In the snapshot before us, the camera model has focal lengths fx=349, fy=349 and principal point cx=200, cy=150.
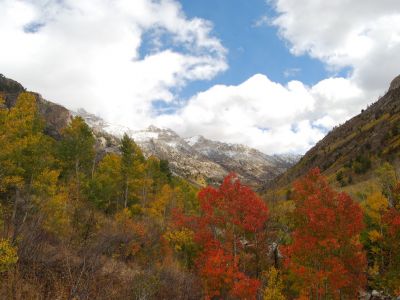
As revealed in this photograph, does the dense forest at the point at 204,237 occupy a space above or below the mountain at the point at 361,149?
below

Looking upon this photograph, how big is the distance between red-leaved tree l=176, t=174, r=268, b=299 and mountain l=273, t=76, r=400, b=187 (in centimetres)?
7782

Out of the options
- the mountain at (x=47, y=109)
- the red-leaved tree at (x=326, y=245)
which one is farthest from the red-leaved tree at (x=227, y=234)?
the mountain at (x=47, y=109)

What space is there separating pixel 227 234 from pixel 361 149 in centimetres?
11610

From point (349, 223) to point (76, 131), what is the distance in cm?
3427

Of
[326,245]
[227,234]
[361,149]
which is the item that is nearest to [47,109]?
[227,234]

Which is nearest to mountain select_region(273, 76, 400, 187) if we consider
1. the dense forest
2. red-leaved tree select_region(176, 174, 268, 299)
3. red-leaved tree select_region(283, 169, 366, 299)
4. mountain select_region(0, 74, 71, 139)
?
the dense forest

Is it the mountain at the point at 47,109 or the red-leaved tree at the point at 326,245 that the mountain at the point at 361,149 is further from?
the mountain at the point at 47,109

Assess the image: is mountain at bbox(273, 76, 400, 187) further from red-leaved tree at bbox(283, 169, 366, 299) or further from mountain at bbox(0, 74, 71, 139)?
mountain at bbox(0, 74, 71, 139)

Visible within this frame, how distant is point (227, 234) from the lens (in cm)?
3098

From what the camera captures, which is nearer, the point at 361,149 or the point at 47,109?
the point at 47,109

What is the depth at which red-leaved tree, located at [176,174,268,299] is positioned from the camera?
2873 centimetres

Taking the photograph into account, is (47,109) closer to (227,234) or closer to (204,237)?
(204,237)

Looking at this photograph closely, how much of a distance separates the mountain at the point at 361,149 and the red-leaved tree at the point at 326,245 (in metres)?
80.4

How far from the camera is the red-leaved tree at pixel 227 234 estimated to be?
28734 millimetres
